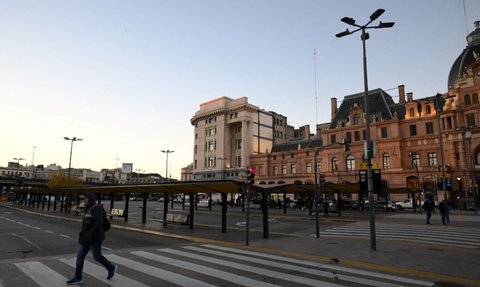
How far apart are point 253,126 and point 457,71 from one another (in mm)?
46899

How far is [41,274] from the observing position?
8414mm

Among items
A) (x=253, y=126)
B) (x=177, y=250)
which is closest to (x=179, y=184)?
(x=177, y=250)

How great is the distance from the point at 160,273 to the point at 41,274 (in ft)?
9.96

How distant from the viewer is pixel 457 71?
60.2 meters

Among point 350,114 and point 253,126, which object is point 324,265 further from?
point 253,126


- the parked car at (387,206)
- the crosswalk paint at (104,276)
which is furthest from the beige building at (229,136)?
the crosswalk paint at (104,276)

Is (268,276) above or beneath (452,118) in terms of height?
beneath

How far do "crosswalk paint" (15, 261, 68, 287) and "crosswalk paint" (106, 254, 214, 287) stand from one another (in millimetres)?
1897

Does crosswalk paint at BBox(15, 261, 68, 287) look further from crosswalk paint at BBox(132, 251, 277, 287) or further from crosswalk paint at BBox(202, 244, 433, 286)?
crosswalk paint at BBox(202, 244, 433, 286)

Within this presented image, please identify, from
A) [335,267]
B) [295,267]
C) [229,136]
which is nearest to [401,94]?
[229,136]

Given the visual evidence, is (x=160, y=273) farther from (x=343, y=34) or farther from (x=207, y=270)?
(x=343, y=34)

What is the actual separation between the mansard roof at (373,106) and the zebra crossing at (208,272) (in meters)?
61.6

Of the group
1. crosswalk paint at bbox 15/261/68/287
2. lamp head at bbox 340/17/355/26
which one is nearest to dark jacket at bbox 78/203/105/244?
crosswalk paint at bbox 15/261/68/287

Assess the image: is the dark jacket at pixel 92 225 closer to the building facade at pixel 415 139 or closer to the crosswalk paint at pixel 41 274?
the crosswalk paint at pixel 41 274
